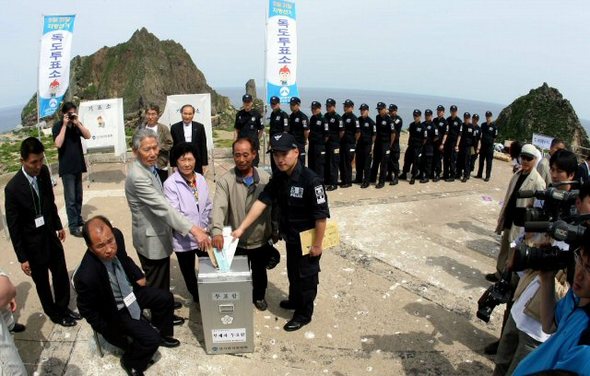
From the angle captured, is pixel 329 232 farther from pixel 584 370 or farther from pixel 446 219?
pixel 446 219

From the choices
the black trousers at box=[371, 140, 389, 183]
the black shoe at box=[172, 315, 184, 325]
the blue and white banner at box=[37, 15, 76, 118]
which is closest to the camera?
the black shoe at box=[172, 315, 184, 325]

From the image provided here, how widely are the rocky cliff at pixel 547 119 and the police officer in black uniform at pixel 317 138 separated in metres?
10.4

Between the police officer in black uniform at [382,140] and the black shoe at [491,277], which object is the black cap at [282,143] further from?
the police officer in black uniform at [382,140]

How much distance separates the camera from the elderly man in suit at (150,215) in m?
3.44

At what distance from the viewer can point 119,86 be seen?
1822cm

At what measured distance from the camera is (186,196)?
3.75m

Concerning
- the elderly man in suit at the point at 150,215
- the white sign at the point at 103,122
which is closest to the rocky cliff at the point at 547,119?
→ the white sign at the point at 103,122

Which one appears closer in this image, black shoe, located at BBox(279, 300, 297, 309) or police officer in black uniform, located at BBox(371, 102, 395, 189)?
black shoe, located at BBox(279, 300, 297, 309)

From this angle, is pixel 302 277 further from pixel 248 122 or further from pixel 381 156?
pixel 381 156

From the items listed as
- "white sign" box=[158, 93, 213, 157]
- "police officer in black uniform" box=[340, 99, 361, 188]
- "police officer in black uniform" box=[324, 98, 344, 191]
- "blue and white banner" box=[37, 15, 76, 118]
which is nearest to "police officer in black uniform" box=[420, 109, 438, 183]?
"police officer in black uniform" box=[340, 99, 361, 188]

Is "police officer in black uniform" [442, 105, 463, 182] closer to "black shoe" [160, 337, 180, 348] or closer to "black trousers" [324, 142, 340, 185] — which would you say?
"black trousers" [324, 142, 340, 185]

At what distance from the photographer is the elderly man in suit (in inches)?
135

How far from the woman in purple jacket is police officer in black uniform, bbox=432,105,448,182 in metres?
7.08

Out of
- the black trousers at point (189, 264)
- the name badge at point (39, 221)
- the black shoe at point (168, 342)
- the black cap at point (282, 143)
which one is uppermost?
the black cap at point (282, 143)
